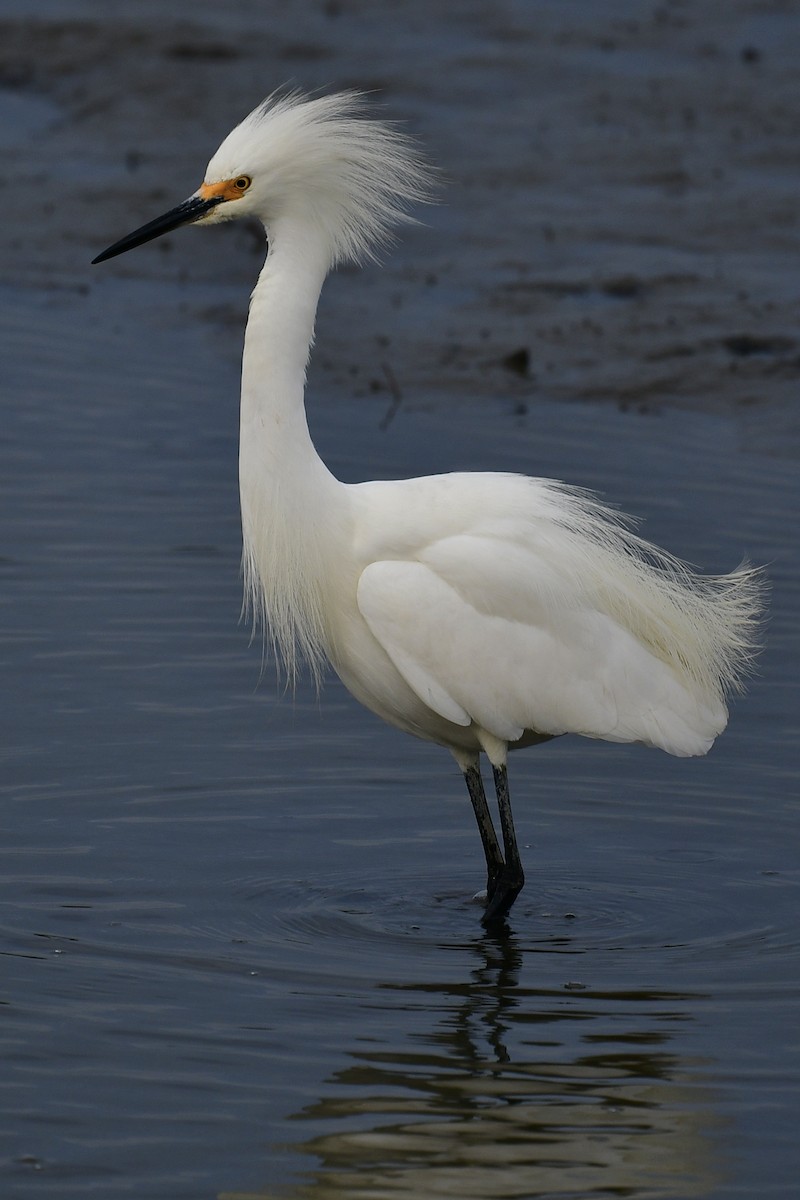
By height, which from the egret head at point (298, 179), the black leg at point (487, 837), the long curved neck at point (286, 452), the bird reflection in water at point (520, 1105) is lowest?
the bird reflection in water at point (520, 1105)

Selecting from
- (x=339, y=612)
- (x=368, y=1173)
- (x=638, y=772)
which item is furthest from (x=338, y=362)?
(x=368, y=1173)

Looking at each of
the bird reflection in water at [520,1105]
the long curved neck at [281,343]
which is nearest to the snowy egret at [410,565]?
the long curved neck at [281,343]

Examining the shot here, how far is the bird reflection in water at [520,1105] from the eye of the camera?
484cm

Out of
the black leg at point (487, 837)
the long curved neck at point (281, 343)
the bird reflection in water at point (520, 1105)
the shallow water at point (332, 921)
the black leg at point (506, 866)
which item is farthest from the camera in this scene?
the black leg at point (487, 837)

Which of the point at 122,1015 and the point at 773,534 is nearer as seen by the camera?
the point at 122,1015

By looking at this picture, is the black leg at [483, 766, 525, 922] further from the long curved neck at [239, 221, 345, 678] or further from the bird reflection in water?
the long curved neck at [239, 221, 345, 678]

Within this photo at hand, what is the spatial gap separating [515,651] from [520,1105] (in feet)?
5.43

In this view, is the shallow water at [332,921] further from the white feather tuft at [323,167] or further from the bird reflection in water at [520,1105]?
the white feather tuft at [323,167]

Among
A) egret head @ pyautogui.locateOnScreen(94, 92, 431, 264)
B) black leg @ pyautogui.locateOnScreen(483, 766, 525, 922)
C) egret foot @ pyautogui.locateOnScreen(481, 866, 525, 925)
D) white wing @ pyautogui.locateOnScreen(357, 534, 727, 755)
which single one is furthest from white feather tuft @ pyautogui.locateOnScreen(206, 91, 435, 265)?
egret foot @ pyautogui.locateOnScreen(481, 866, 525, 925)

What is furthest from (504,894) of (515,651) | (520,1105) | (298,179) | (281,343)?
(298,179)

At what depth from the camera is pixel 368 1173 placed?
15.9ft

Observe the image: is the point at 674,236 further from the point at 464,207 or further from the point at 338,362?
the point at 338,362

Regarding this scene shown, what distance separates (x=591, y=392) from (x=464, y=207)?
143 inches

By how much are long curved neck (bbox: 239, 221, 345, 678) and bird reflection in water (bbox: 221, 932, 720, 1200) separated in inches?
53.3
